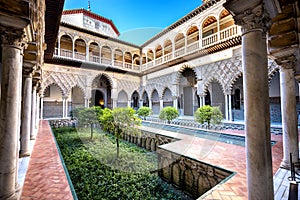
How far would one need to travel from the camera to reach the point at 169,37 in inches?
588

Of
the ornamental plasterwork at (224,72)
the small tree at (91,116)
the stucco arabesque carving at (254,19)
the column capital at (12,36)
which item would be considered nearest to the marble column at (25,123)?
the column capital at (12,36)

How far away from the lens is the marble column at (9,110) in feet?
7.39

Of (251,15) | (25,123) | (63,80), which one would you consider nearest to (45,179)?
(25,123)

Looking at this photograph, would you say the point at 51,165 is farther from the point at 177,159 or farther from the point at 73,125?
the point at 73,125

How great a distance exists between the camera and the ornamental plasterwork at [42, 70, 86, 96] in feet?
41.9

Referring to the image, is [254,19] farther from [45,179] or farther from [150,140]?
[150,140]

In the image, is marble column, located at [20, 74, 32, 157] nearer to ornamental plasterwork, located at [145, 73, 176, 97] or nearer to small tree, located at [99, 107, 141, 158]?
small tree, located at [99, 107, 141, 158]

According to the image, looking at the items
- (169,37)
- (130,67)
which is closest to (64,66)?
→ (130,67)

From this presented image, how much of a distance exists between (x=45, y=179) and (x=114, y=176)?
5.69ft

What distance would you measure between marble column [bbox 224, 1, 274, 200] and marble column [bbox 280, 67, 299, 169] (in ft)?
6.60

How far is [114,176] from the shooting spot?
4.29 m

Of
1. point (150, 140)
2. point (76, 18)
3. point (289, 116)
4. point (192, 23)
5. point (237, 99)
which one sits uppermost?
point (76, 18)

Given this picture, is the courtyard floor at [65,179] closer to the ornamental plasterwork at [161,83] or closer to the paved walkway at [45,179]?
the paved walkway at [45,179]

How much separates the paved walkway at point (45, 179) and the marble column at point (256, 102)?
269 cm
